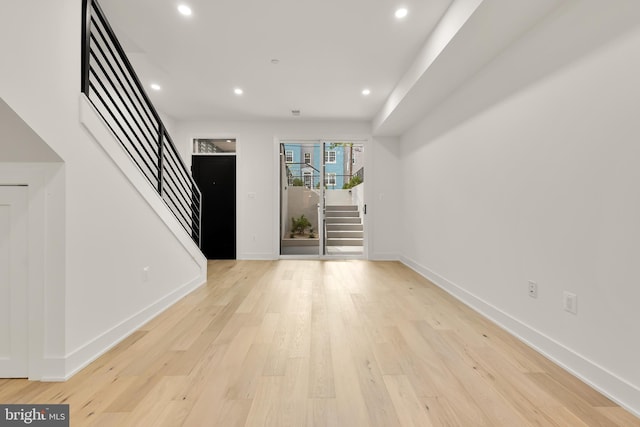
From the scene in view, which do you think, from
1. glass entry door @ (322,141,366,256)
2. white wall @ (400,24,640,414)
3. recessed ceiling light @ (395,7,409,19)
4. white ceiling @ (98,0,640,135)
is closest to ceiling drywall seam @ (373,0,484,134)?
white ceiling @ (98,0,640,135)

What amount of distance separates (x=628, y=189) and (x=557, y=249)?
569 mm

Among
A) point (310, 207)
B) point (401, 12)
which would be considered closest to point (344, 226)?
point (310, 207)

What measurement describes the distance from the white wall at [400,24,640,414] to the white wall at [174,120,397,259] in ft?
7.95

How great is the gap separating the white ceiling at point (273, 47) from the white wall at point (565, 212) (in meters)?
1.01

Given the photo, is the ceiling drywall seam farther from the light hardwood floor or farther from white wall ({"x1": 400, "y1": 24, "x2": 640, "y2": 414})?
the light hardwood floor

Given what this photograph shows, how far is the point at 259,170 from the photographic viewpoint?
5.67m

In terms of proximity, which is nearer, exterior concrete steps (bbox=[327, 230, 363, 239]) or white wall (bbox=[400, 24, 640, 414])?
white wall (bbox=[400, 24, 640, 414])

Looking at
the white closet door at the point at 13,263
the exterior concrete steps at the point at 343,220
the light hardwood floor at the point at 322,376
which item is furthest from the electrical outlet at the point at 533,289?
the exterior concrete steps at the point at 343,220

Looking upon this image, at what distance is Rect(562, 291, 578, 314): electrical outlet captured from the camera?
6.00ft

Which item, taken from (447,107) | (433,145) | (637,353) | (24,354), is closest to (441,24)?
(447,107)

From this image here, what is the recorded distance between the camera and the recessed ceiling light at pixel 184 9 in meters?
Answer: 2.49

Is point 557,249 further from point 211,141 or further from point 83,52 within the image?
point 211,141

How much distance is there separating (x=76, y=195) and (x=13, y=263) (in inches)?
18.8

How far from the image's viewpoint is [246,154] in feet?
18.6
